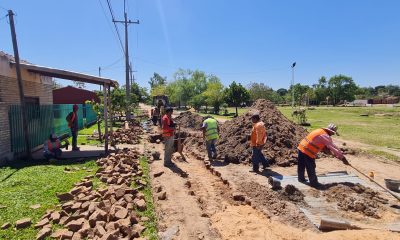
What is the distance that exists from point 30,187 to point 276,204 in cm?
547

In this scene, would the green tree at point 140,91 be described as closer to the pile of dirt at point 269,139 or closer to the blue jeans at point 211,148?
the pile of dirt at point 269,139

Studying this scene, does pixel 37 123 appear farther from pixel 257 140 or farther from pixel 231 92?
pixel 231 92

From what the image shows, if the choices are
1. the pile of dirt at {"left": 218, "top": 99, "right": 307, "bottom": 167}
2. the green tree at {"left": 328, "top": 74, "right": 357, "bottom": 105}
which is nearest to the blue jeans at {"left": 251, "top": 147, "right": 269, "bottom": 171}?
the pile of dirt at {"left": 218, "top": 99, "right": 307, "bottom": 167}

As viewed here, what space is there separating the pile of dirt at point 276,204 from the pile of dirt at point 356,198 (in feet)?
2.77

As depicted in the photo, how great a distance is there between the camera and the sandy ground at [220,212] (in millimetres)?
4906

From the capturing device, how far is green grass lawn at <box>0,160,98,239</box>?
17.7 feet

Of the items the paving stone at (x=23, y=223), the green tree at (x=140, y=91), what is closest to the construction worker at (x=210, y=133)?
the paving stone at (x=23, y=223)

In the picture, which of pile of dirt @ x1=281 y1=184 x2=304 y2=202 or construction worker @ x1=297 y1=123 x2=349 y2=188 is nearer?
pile of dirt @ x1=281 y1=184 x2=304 y2=202

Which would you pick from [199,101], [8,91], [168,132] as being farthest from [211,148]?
[199,101]

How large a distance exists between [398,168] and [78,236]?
948 cm

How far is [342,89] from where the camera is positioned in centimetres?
8144

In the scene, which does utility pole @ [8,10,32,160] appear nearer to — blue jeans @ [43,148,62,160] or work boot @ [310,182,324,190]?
blue jeans @ [43,148,62,160]

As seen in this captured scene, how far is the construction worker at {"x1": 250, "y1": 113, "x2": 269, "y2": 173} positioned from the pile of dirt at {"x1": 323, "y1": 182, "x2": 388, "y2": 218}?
2.17 metres

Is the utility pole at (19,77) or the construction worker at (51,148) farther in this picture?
the construction worker at (51,148)
